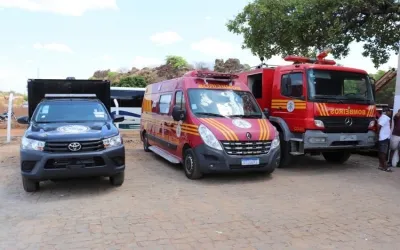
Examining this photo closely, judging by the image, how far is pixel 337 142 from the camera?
942 cm

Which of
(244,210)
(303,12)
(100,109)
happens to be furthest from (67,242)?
(303,12)

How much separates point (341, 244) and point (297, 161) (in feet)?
21.2

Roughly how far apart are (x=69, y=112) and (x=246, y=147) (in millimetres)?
3687

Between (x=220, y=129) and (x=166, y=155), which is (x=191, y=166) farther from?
(x=166, y=155)

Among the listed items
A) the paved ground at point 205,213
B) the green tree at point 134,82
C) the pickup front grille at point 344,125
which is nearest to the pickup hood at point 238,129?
the paved ground at point 205,213

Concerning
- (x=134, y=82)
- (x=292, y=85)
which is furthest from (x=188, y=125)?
(x=134, y=82)

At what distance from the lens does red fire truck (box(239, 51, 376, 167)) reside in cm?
921

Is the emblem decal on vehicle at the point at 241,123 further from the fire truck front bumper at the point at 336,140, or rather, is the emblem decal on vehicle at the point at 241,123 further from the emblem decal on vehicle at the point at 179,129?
the fire truck front bumper at the point at 336,140

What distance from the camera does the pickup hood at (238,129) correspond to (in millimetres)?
8047

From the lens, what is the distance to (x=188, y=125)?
8.59 meters

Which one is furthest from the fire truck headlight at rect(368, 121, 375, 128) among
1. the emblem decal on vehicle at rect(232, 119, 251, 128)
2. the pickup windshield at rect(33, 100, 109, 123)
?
the pickup windshield at rect(33, 100, 109, 123)

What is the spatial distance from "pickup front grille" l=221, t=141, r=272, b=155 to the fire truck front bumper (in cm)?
135

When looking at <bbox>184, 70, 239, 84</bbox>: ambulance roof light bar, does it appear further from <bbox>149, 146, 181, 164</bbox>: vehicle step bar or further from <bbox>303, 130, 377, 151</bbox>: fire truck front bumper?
<bbox>303, 130, 377, 151</bbox>: fire truck front bumper

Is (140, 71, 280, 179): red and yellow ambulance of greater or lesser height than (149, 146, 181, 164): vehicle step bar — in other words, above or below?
above
